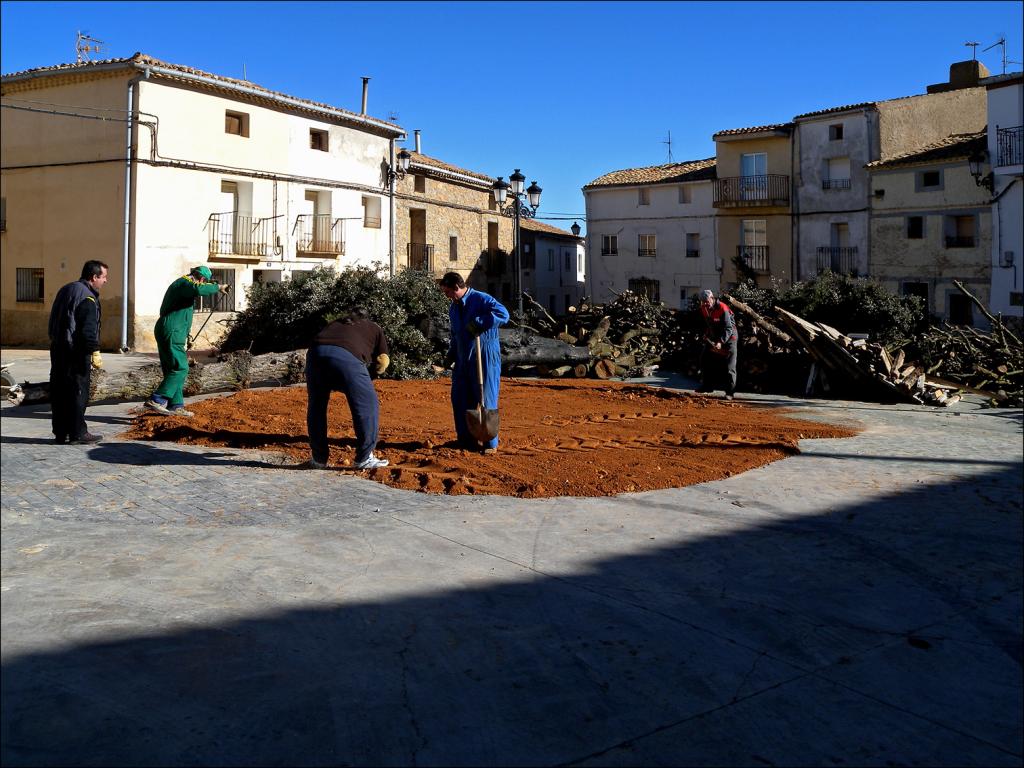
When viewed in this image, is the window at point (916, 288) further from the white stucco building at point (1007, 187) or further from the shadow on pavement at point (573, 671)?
the shadow on pavement at point (573, 671)

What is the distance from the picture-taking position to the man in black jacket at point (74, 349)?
524 cm

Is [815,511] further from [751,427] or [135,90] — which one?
[135,90]

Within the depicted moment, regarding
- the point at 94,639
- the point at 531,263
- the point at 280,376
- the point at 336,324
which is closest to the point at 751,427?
the point at 336,324

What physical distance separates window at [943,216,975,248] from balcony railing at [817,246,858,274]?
385 cm

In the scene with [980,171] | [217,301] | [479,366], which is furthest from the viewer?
[980,171]

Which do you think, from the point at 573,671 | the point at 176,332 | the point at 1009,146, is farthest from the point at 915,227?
the point at 573,671

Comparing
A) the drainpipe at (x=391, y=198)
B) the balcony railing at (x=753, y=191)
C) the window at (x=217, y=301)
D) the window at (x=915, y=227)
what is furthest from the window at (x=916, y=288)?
the window at (x=217, y=301)

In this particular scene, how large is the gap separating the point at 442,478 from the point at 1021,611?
3953 mm

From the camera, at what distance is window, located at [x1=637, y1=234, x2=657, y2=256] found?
4484 cm

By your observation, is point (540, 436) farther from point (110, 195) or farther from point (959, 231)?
point (959, 231)

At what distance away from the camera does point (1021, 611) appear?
4477 mm

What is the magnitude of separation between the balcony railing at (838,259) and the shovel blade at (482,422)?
3141 centimetres

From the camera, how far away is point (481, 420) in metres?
7.82

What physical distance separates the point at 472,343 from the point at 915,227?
31277 millimetres
